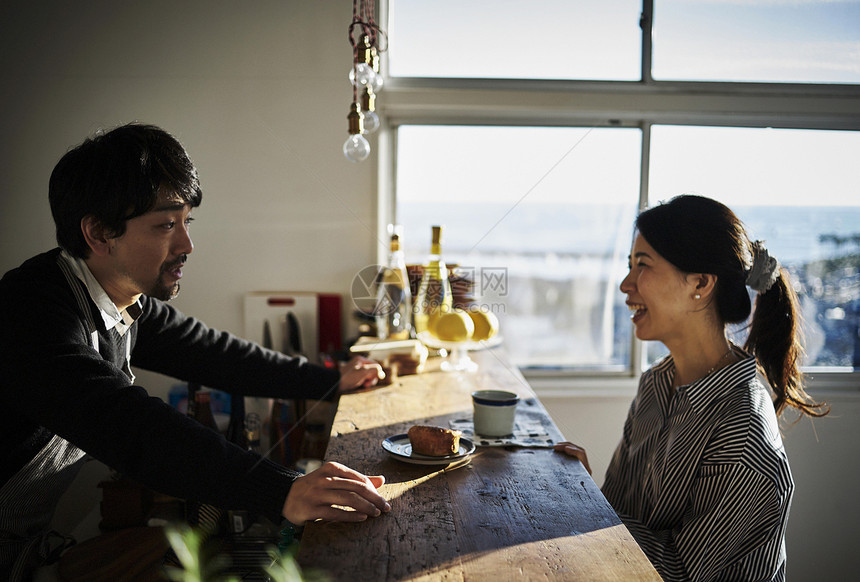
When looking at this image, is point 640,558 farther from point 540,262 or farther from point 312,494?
point 540,262

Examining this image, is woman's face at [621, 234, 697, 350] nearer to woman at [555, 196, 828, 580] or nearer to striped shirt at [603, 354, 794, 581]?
woman at [555, 196, 828, 580]

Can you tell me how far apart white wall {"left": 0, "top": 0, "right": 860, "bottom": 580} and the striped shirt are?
152cm

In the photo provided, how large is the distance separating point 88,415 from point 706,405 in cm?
111

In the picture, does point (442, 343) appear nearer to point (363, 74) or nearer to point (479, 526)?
point (363, 74)

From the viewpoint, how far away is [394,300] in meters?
2.34

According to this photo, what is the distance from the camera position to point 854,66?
2719mm

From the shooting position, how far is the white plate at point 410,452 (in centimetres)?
125

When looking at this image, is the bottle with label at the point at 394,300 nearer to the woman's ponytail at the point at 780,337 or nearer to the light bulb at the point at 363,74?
the light bulb at the point at 363,74

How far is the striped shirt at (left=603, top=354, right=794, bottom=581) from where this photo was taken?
117 centimetres

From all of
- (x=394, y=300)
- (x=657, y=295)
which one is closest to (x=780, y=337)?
(x=657, y=295)

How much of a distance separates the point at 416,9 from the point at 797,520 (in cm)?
249

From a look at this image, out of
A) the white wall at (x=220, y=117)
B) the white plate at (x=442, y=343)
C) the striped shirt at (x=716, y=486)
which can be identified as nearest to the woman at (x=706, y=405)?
the striped shirt at (x=716, y=486)

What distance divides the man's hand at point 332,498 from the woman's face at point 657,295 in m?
A: 0.76

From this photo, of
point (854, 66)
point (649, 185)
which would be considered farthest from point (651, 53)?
point (854, 66)
